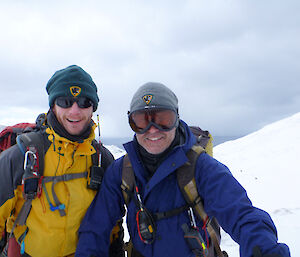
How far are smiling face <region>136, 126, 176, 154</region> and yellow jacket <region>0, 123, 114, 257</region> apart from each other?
0.84 metres

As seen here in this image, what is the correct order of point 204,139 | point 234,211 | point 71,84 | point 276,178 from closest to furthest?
point 234,211, point 71,84, point 204,139, point 276,178

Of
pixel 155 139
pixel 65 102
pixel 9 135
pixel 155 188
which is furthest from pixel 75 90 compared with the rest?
pixel 155 188

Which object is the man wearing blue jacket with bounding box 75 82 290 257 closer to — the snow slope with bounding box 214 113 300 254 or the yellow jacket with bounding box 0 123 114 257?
the yellow jacket with bounding box 0 123 114 257

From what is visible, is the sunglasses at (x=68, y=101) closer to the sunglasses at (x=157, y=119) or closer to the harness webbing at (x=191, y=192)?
the sunglasses at (x=157, y=119)

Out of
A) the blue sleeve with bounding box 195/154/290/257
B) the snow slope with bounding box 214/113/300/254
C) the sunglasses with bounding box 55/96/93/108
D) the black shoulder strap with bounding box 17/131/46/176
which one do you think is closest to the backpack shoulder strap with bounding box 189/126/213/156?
the blue sleeve with bounding box 195/154/290/257

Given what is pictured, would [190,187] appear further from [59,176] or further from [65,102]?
[65,102]

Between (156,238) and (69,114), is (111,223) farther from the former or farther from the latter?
(69,114)

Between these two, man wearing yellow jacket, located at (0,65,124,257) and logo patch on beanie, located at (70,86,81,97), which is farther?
logo patch on beanie, located at (70,86,81,97)

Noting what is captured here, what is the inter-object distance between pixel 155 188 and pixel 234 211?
3.13 feet

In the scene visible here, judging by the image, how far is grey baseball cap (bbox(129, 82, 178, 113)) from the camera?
2.59 metres

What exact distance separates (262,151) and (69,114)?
1445 centimetres

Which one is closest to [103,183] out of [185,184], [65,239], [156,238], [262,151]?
[65,239]

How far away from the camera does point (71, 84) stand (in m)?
2.83

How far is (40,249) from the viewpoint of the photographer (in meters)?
2.57
